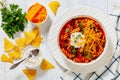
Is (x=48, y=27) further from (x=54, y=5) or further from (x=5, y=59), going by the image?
(x=5, y=59)

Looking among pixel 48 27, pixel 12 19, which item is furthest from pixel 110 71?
pixel 12 19

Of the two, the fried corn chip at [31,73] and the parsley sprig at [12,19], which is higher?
the parsley sprig at [12,19]

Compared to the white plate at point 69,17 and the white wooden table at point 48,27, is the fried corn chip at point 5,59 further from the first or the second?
the white plate at point 69,17

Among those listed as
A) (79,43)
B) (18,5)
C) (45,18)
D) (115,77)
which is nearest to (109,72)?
(115,77)

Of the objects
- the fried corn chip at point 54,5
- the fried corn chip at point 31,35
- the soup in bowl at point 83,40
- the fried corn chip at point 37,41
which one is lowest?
the soup in bowl at point 83,40

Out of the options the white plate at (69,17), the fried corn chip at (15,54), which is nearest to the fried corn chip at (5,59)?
the fried corn chip at (15,54)

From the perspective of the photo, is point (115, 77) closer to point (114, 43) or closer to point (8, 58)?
point (114, 43)
